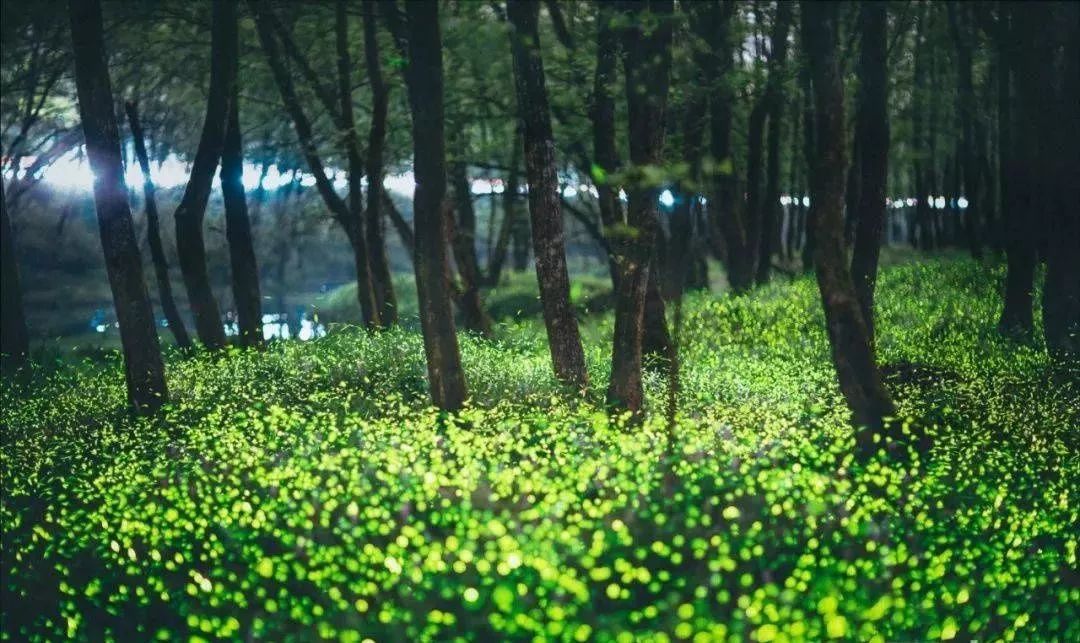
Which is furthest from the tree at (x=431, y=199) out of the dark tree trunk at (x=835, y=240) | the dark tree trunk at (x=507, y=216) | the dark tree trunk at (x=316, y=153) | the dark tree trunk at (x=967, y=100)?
the dark tree trunk at (x=507, y=216)

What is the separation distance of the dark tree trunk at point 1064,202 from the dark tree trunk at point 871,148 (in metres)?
2.05

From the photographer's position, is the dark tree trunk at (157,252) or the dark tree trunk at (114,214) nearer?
the dark tree trunk at (114,214)

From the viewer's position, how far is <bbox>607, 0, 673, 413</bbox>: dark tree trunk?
12008 mm

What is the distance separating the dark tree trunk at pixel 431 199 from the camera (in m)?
12.6

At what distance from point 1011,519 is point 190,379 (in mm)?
11368

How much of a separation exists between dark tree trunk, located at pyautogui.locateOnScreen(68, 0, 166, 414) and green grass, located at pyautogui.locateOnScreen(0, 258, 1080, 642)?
791 millimetres

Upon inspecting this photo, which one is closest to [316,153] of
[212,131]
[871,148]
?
[212,131]

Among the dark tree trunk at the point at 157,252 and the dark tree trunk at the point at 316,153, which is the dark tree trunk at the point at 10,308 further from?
the dark tree trunk at the point at 316,153

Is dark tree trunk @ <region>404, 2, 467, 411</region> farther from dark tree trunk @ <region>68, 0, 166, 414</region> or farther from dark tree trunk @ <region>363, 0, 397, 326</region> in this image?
dark tree trunk @ <region>363, 0, 397, 326</region>

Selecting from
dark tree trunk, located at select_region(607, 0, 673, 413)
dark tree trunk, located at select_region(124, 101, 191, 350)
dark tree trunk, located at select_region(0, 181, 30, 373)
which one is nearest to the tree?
dark tree trunk, located at select_region(607, 0, 673, 413)

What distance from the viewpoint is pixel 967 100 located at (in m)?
26.2

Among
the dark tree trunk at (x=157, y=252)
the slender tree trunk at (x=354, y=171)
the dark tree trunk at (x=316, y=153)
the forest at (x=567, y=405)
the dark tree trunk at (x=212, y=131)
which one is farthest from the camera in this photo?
the dark tree trunk at (x=157, y=252)

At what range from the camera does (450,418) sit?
1131cm

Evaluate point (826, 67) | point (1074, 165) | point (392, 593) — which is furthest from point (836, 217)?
point (1074, 165)
